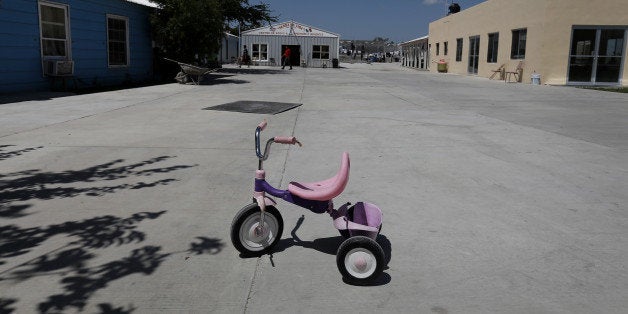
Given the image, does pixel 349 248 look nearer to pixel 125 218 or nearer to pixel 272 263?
pixel 272 263

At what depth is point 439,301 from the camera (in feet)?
9.87

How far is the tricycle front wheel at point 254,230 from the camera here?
140 inches

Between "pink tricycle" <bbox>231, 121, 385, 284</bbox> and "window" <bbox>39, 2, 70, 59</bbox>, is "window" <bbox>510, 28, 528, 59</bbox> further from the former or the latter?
"pink tricycle" <bbox>231, 121, 385, 284</bbox>

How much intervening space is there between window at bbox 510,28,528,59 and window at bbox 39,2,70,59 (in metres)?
20.7

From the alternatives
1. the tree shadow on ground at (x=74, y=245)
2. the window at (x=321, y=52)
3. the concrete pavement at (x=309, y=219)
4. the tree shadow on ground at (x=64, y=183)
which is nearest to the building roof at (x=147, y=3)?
the concrete pavement at (x=309, y=219)

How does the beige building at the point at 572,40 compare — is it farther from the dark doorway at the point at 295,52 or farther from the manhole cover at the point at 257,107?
the dark doorway at the point at 295,52

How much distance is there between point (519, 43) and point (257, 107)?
63.0ft

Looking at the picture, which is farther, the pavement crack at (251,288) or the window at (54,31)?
the window at (54,31)

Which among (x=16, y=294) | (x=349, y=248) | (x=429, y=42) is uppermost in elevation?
(x=429, y=42)

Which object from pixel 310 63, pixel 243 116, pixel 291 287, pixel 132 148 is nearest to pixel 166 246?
pixel 291 287

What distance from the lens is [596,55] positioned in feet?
78.0

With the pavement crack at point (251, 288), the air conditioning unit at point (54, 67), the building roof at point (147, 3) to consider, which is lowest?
the pavement crack at point (251, 288)

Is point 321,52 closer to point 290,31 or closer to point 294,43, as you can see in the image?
point 294,43

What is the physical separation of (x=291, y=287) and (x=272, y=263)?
40cm
